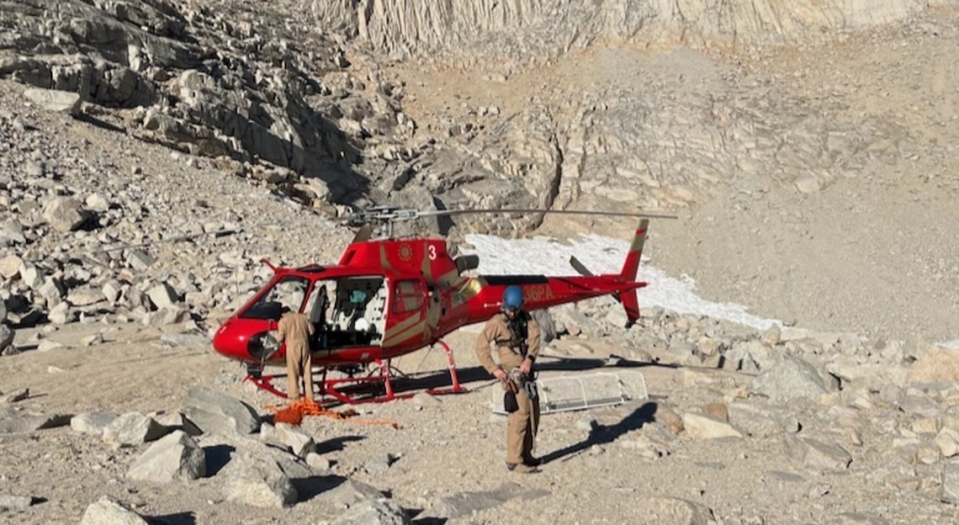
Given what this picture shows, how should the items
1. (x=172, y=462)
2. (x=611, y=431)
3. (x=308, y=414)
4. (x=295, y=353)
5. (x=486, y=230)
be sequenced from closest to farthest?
(x=172, y=462) < (x=611, y=431) < (x=308, y=414) < (x=295, y=353) < (x=486, y=230)

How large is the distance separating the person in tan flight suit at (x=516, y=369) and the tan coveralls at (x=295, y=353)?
2722 millimetres

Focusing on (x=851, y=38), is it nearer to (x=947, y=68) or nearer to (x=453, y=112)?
(x=947, y=68)

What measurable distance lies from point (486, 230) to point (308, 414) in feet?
73.5

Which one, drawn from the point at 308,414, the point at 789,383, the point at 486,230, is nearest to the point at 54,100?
the point at 486,230

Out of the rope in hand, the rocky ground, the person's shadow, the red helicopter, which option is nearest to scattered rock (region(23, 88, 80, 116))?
the rocky ground

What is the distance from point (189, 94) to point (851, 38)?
28491 mm

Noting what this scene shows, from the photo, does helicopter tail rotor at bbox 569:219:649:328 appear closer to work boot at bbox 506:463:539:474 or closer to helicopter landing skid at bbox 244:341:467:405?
helicopter landing skid at bbox 244:341:467:405

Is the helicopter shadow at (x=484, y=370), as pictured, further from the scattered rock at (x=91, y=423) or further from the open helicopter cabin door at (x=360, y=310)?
the scattered rock at (x=91, y=423)

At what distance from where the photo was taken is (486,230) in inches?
1228

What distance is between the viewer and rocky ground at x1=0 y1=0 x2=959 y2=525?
674 cm

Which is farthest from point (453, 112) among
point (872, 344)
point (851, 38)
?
point (872, 344)

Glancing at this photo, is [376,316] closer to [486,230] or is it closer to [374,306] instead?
[374,306]

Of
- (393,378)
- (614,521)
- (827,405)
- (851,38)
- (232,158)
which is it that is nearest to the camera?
(614,521)

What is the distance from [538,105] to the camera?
36562 mm
